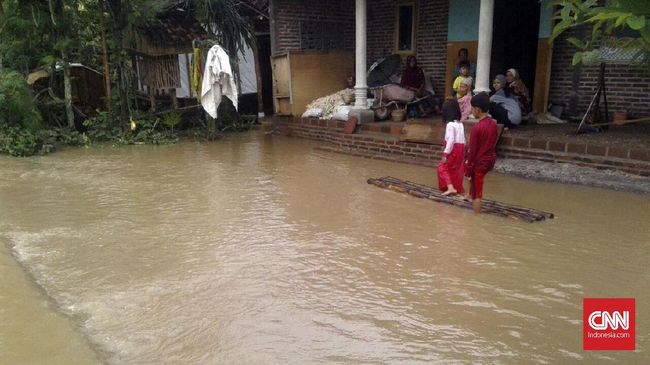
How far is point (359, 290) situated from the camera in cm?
411

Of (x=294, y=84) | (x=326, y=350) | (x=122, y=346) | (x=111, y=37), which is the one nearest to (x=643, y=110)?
(x=294, y=84)

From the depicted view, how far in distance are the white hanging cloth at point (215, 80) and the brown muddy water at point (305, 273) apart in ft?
13.4

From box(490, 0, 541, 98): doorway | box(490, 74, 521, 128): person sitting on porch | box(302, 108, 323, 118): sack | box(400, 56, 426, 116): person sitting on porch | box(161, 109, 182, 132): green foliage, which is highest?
box(490, 0, 541, 98): doorway

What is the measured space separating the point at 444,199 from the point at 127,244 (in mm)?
3641

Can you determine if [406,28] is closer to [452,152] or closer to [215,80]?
[215,80]

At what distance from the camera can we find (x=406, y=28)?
1256 centimetres

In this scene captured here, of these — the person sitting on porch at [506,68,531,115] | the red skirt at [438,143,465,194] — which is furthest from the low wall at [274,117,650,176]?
the red skirt at [438,143,465,194]

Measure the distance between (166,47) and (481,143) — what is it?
1030 cm

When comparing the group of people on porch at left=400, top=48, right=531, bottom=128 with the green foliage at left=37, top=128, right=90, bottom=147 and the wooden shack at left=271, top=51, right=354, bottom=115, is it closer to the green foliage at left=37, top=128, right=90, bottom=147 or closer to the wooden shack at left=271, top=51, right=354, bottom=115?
the wooden shack at left=271, top=51, right=354, bottom=115

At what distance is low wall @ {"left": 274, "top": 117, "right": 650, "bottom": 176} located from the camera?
6.97 meters

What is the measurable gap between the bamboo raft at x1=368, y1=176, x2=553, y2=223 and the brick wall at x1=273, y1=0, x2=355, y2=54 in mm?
6196

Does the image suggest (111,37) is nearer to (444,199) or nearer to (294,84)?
(294,84)

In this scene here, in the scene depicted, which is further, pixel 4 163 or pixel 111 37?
pixel 111 37

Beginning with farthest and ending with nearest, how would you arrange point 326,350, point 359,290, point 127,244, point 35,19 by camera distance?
point 35,19 < point 127,244 < point 359,290 < point 326,350
